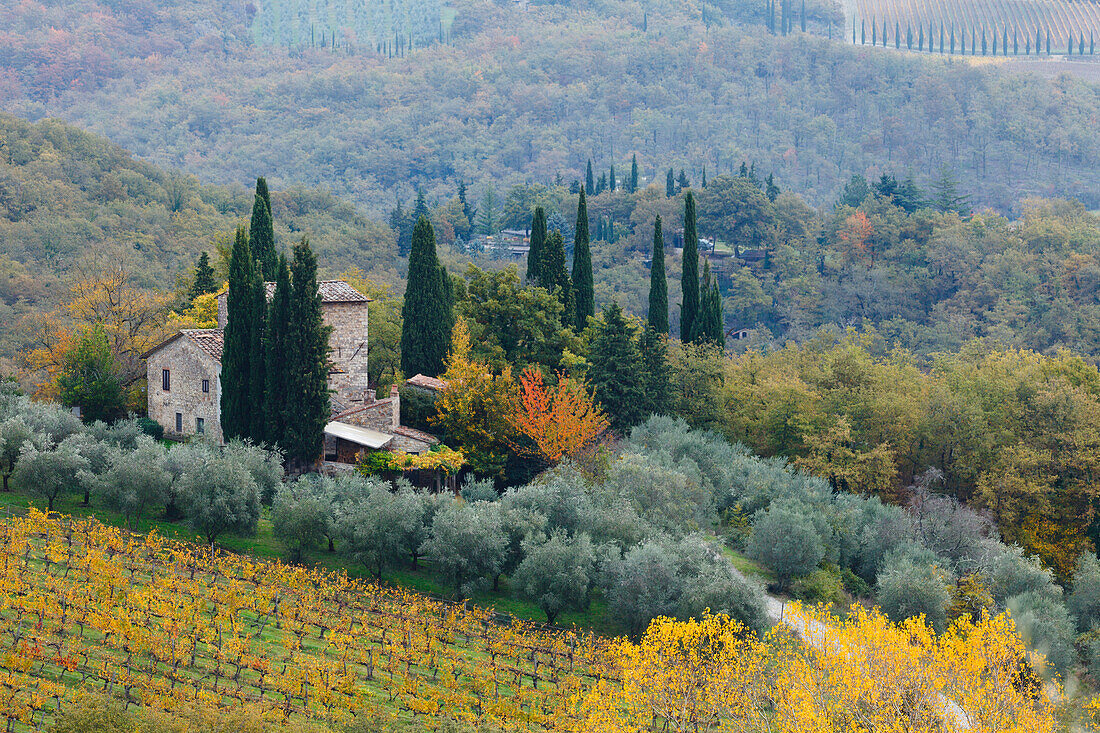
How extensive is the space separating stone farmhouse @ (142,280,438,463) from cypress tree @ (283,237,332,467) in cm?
70

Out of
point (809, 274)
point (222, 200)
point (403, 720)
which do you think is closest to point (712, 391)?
point (403, 720)

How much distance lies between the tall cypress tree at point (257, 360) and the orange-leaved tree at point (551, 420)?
7.51 metres

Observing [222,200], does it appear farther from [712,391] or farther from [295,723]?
[295,723]

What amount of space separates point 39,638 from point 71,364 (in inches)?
830

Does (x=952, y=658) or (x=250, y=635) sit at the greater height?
(x=952, y=658)

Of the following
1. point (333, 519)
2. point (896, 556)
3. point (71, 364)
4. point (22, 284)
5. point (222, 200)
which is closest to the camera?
point (333, 519)

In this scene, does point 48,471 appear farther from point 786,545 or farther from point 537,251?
point 537,251

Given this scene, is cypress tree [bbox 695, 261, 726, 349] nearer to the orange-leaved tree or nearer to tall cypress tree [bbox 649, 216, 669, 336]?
tall cypress tree [bbox 649, 216, 669, 336]

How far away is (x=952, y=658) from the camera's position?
1770 centimetres

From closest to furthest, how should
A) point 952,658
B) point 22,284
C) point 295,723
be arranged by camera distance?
point 295,723 → point 952,658 → point 22,284

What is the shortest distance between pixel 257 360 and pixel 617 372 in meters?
12.9

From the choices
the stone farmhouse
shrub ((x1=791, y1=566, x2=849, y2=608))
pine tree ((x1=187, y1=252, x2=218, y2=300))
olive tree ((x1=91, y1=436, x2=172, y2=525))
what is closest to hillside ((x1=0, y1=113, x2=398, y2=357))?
pine tree ((x1=187, y1=252, x2=218, y2=300))

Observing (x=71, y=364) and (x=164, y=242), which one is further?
(x=164, y=242)

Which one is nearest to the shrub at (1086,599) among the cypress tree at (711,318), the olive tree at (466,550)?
the olive tree at (466,550)
